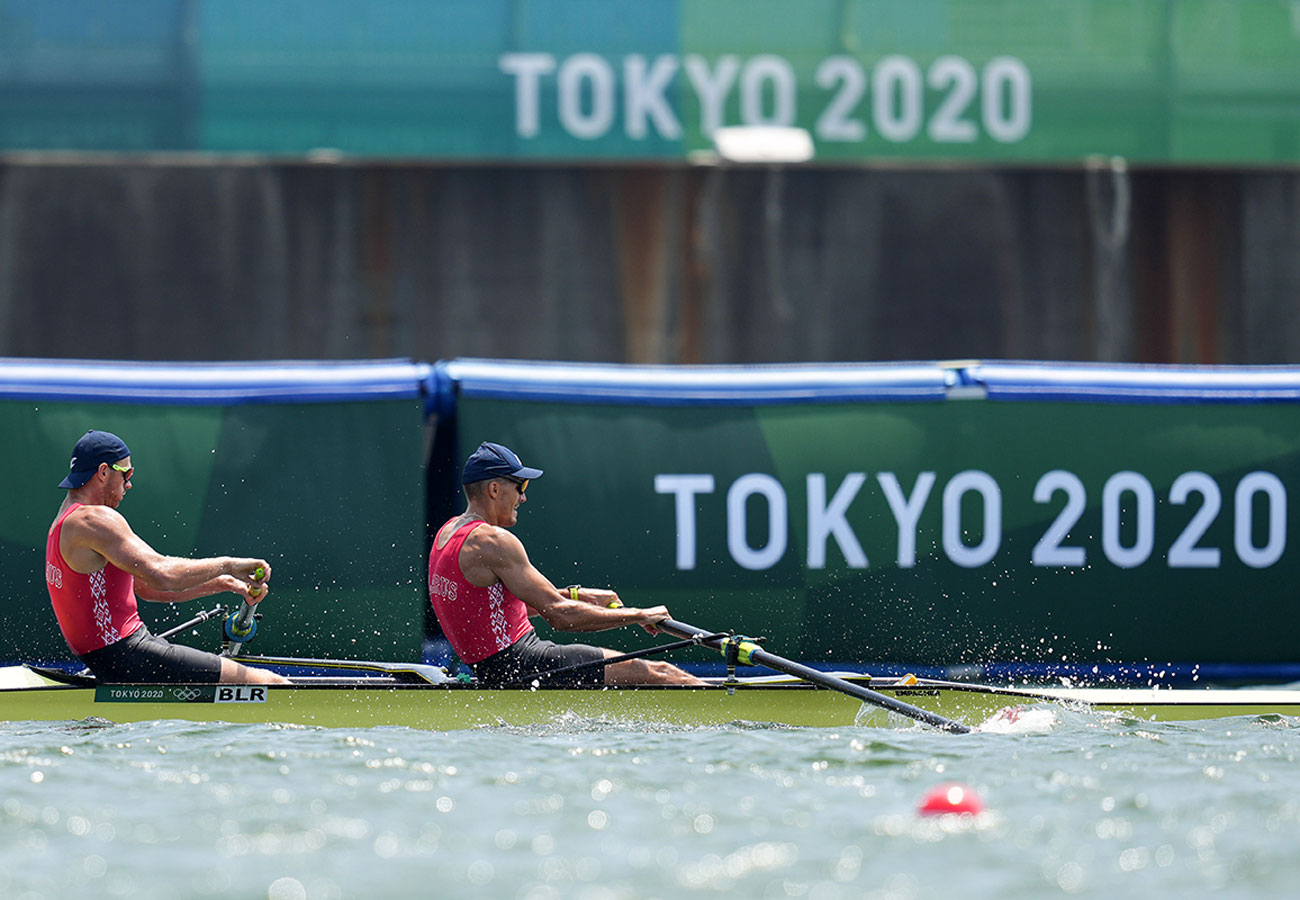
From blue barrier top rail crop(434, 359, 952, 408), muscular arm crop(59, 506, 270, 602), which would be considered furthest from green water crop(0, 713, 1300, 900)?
blue barrier top rail crop(434, 359, 952, 408)

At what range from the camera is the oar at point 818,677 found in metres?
7.29

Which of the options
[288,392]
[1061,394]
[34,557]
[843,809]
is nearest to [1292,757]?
[843,809]

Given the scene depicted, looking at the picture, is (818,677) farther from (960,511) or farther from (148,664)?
(148,664)

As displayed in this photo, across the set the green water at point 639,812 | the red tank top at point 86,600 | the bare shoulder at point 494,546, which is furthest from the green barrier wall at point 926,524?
the red tank top at point 86,600

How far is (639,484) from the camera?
894 centimetres

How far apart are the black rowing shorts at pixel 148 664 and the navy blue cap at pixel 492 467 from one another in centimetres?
139

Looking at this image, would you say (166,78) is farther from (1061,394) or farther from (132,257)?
(1061,394)

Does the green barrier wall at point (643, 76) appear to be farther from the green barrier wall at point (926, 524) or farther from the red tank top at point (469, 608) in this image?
the red tank top at point (469, 608)

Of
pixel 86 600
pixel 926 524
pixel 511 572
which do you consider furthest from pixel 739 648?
pixel 86 600

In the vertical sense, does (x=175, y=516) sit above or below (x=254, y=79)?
below

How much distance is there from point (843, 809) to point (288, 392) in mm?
4245

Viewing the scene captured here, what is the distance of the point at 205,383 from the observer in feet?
29.0

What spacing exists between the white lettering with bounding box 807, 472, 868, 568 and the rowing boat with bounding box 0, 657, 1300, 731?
1.26 meters

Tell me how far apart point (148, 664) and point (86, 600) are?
384 mm
